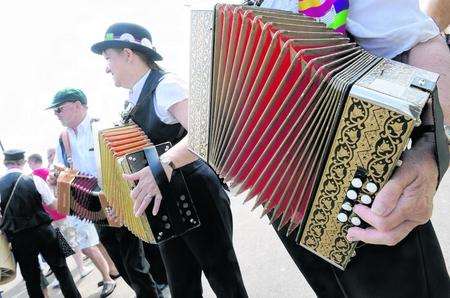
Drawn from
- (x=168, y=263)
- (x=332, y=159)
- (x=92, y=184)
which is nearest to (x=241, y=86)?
(x=332, y=159)

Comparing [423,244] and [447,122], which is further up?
[447,122]

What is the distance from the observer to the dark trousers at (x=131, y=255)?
2805mm

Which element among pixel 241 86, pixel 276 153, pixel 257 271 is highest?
pixel 241 86

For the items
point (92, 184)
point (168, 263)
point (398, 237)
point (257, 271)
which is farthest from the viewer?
point (257, 271)

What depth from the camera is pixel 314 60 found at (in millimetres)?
889

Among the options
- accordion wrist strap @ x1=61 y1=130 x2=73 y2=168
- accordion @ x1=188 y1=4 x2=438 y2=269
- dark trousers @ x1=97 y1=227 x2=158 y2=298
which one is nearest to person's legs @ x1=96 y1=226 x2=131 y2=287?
dark trousers @ x1=97 y1=227 x2=158 y2=298

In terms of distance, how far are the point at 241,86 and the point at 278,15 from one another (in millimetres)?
219

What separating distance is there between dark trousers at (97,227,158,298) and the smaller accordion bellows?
34.3 inches

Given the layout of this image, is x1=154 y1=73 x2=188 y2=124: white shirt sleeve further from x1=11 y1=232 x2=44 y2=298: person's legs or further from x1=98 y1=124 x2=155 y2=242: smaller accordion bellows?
x1=11 y1=232 x2=44 y2=298: person's legs

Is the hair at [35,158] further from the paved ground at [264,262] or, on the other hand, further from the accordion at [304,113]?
the accordion at [304,113]

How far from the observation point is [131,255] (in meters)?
2.82

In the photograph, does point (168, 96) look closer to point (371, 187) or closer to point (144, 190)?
point (144, 190)

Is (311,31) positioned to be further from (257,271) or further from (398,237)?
(257,271)

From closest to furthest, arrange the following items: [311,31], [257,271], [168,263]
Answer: [311,31] < [168,263] < [257,271]
